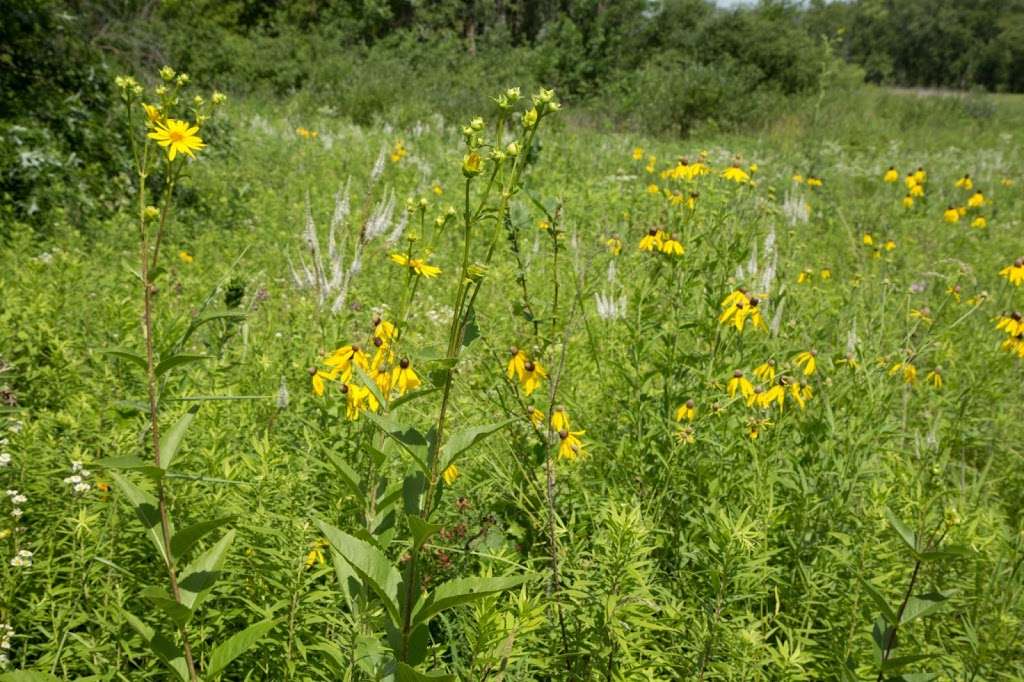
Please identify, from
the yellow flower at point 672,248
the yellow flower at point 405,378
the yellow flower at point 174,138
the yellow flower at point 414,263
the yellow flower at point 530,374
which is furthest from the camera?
the yellow flower at point 672,248

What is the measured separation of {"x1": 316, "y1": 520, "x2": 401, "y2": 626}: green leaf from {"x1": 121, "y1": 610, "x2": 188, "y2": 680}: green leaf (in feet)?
1.06

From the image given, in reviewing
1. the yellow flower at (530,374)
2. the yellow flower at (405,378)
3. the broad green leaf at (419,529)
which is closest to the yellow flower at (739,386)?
the yellow flower at (530,374)

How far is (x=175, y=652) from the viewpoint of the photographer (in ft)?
3.81

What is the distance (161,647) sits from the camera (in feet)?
3.72

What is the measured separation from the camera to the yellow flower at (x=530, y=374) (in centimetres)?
191

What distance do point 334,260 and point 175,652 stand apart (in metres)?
1.35

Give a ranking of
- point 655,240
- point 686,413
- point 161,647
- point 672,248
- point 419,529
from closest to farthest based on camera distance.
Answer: point 419,529 < point 161,647 < point 686,413 < point 672,248 < point 655,240

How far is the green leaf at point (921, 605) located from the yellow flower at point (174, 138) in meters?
1.49

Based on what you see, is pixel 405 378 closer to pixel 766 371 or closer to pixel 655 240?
pixel 766 371

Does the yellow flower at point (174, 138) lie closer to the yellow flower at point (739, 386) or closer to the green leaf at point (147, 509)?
the green leaf at point (147, 509)

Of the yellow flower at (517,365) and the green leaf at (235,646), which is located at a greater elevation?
the yellow flower at (517,365)

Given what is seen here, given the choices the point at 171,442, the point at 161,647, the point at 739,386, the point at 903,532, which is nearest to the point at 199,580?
the point at 161,647

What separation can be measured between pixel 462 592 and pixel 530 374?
92cm

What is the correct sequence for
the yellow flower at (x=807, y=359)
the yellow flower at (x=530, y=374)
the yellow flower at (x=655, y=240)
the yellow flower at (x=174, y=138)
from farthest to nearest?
the yellow flower at (x=655, y=240) < the yellow flower at (x=807, y=359) < the yellow flower at (x=530, y=374) < the yellow flower at (x=174, y=138)
